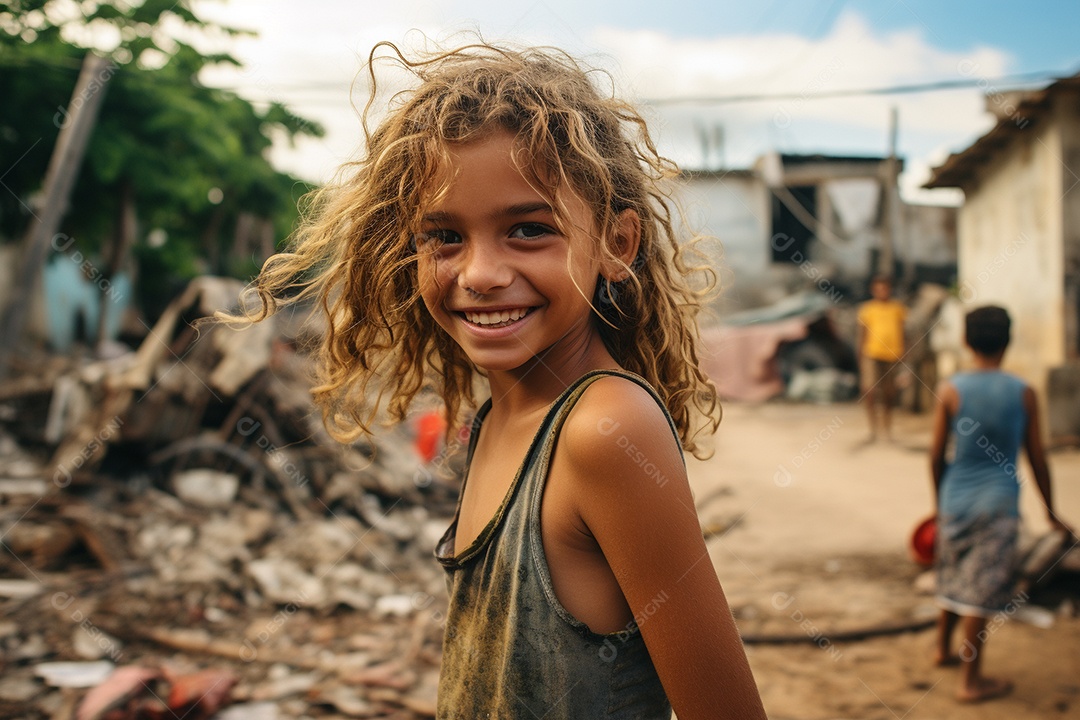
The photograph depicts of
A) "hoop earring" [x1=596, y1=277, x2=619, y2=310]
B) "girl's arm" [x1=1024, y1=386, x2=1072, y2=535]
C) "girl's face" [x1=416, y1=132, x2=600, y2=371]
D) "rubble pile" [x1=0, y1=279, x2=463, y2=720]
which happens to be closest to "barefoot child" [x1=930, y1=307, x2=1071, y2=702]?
"girl's arm" [x1=1024, y1=386, x2=1072, y2=535]

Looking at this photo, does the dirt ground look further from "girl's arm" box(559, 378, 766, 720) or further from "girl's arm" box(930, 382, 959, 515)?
"girl's arm" box(559, 378, 766, 720)

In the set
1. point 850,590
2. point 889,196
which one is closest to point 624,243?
point 850,590

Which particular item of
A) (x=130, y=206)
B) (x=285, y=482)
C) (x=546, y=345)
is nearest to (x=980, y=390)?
(x=546, y=345)

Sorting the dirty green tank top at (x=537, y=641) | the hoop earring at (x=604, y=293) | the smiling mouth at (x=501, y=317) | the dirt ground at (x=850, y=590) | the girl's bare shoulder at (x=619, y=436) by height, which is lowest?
the dirt ground at (x=850, y=590)

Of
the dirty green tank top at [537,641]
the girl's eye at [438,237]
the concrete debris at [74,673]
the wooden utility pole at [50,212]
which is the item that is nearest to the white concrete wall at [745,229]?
the wooden utility pole at [50,212]

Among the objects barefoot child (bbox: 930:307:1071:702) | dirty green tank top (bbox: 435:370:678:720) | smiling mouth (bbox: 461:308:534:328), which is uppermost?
smiling mouth (bbox: 461:308:534:328)

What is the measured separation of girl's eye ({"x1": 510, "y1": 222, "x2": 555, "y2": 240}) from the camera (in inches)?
41.3

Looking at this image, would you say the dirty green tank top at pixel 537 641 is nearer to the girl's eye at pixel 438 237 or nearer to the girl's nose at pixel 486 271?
the girl's nose at pixel 486 271

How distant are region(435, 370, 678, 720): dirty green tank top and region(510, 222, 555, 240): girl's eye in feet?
0.74

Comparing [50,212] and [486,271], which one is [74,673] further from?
[50,212]

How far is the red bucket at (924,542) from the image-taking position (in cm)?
420

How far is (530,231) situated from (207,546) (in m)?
4.41

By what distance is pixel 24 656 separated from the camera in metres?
3.46

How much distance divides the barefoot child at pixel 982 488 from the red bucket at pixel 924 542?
2.33 ft
